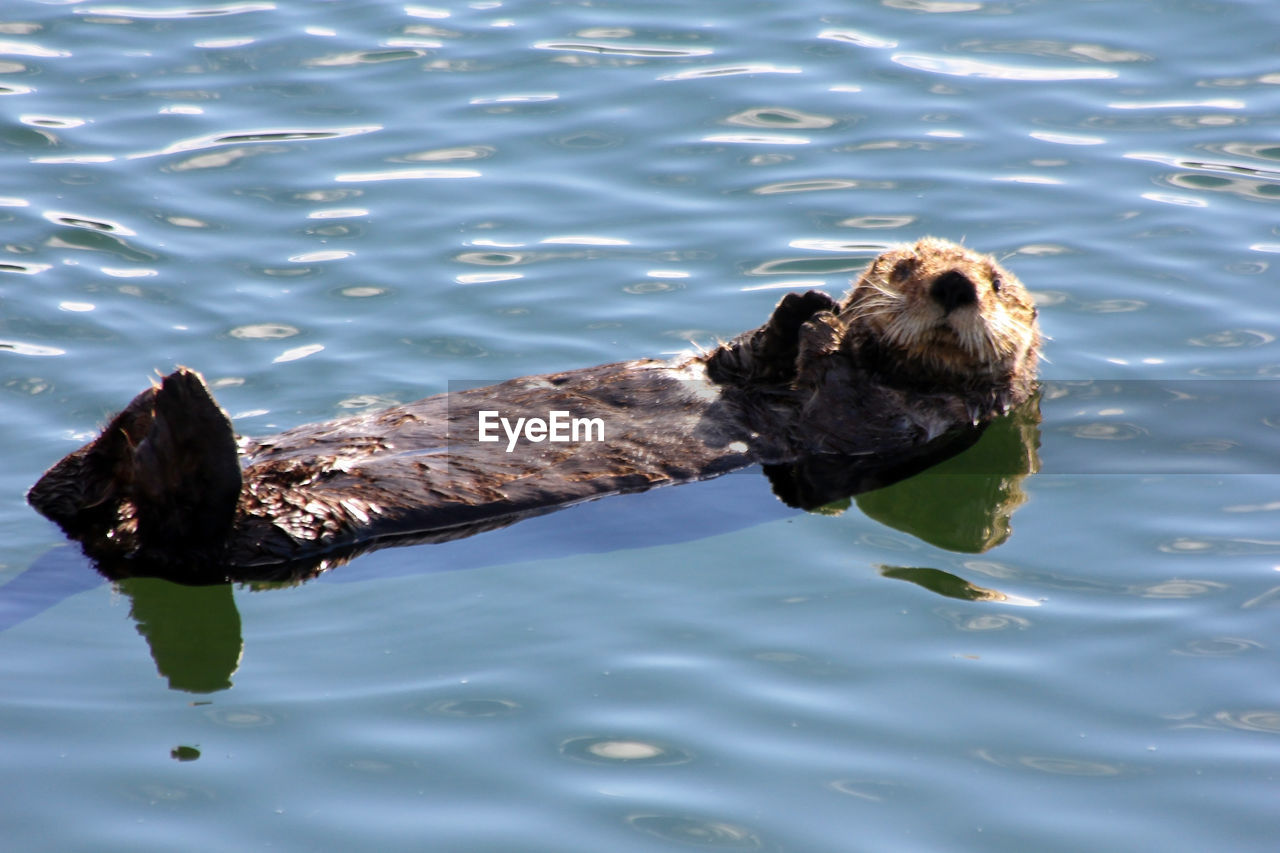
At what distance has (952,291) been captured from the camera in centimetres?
538

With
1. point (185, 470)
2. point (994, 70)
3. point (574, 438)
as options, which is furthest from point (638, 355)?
point (994, 70)

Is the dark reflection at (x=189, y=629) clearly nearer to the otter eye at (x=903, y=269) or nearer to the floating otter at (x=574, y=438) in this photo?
the floating otter at (x=574, y=438)

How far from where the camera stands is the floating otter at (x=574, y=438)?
455 centimetres

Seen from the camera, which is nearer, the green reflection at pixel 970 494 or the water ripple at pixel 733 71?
the green reflection at pixel 970 494

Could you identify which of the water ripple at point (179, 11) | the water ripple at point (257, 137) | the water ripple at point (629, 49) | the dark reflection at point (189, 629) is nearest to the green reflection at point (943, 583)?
the dark reflection at point (189, 629)

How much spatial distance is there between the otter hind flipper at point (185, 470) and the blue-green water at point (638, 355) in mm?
320

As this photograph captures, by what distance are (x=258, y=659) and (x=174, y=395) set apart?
2.79 feet

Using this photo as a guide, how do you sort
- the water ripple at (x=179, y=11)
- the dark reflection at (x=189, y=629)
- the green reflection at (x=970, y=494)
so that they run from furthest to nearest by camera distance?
the water ripple at (x=179, y=11)
the green reflection at (x=970, y=494)
the dark reflection at (x=189, y=629)

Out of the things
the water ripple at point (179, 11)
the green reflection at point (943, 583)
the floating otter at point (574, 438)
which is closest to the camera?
→ the floating otter at point (574, 438)

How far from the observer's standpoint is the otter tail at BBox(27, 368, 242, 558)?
437cm

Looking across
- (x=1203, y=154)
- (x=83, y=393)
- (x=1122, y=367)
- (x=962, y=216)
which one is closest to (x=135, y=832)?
(x=83, y=393)

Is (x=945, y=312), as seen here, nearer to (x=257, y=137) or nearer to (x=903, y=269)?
(x=903, y=269)

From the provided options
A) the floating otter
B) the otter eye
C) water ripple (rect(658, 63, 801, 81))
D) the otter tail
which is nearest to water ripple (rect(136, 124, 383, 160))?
water ripple (rect(658, 63, 801, 81))

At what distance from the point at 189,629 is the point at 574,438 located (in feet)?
4.96
